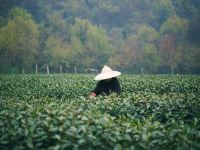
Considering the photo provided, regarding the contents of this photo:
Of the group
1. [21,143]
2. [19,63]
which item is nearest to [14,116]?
[21,143]

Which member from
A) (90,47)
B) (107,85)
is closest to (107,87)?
(107,85)

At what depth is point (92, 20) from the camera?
9019 centimetres

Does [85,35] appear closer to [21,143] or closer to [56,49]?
[56,49]

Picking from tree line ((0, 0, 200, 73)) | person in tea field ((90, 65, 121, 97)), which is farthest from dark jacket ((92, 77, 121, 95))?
tree line ((0, 0, 200, 73))

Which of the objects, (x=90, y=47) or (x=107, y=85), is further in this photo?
(x=90, y=47)

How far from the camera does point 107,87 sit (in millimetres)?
8820

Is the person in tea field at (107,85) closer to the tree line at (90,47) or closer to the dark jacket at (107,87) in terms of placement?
the dark jacket at (107,87)

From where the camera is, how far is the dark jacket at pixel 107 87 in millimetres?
8688

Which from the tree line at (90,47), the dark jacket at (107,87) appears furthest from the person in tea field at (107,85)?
the tree line at (90,47)

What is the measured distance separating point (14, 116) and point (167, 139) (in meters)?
1.88

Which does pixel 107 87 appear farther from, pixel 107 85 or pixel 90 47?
pixel 90 47

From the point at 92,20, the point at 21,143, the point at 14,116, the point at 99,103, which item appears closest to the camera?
the point at 21,143

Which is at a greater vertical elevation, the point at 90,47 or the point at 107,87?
the point at 90,47

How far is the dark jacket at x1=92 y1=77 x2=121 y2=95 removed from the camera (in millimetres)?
8688
